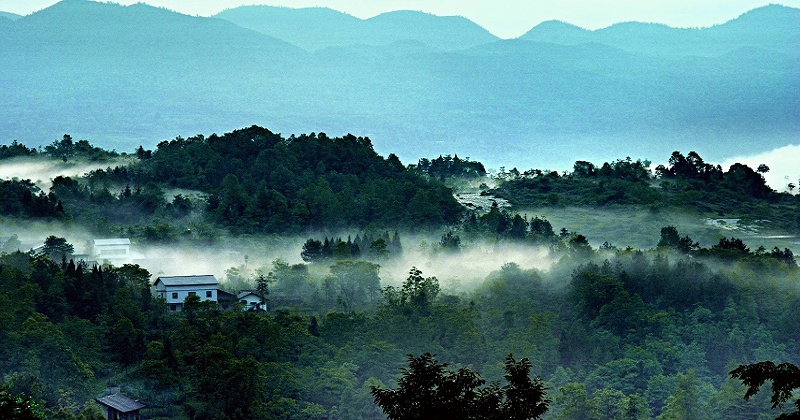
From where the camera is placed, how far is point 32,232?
2953 inches

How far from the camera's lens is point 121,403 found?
5184 centimetres

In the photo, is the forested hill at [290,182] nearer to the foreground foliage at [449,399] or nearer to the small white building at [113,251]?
the small white building at [113,251]

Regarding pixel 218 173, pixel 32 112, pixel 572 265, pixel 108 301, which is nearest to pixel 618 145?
pixel 32 112

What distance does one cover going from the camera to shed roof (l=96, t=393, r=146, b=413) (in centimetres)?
5119

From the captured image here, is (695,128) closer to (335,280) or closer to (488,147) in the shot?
(488,147)

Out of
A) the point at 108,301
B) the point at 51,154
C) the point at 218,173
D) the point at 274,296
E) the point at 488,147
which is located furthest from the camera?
the point at 488,147

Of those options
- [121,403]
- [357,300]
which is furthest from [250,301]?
[121,403]

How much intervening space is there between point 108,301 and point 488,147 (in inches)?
5126

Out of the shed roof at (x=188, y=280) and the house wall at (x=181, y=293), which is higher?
the shed roof at (x=188, y=280)

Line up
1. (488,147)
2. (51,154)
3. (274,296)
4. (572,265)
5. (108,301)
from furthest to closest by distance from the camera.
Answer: (488,147)
(51,154)
(572,265)
(274,296)
(108,301)

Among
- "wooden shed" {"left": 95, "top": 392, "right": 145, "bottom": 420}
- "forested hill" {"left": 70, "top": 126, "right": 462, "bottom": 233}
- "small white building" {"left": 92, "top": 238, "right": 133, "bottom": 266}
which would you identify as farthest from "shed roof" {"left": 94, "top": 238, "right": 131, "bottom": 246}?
"wooden shed" {"left": 95, "top": 392, "right": 145, "bottom": 420}

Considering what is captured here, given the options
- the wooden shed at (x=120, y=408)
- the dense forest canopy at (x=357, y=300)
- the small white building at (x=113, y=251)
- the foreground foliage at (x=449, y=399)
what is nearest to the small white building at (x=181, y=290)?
the dense forest canopy at (x=357, y=300)

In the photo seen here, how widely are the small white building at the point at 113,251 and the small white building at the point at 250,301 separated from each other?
25.1 ft

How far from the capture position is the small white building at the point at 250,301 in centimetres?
6481
